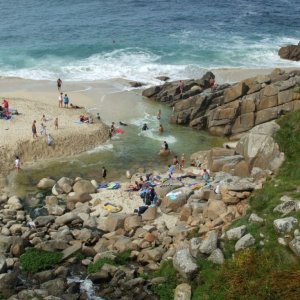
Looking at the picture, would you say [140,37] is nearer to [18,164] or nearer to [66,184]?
[18,164]

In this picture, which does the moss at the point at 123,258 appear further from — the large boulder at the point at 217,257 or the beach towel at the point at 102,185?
the beach towel at the point at 102,185

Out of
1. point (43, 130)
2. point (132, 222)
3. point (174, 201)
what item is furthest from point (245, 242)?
point (43, 130)

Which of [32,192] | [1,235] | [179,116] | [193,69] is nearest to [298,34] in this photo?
[193,69]

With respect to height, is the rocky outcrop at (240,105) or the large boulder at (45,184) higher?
the rocky outcrop at (240,105)

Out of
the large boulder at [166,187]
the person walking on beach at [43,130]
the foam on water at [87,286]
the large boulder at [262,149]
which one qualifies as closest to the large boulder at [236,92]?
the large boulder at [262,149]

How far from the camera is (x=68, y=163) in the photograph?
39.7 meters

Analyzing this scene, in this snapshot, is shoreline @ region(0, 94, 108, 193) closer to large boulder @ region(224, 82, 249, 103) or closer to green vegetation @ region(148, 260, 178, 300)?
large boulder @ region(224, 82, 249, 103)

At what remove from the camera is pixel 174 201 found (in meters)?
31.8

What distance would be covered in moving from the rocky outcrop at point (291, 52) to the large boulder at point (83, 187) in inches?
1752

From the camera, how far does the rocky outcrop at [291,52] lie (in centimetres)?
6925

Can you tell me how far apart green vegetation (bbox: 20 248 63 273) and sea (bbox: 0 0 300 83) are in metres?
36.5

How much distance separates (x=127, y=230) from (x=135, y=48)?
154 ft

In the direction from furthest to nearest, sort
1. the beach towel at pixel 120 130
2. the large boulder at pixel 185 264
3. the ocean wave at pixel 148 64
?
the ocean wave at pixel 148 64 < the beach towel at pixel 120 130 < the large boulder at pixel 185 264

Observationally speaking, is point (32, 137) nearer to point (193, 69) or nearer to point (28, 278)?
point (28, 278)
